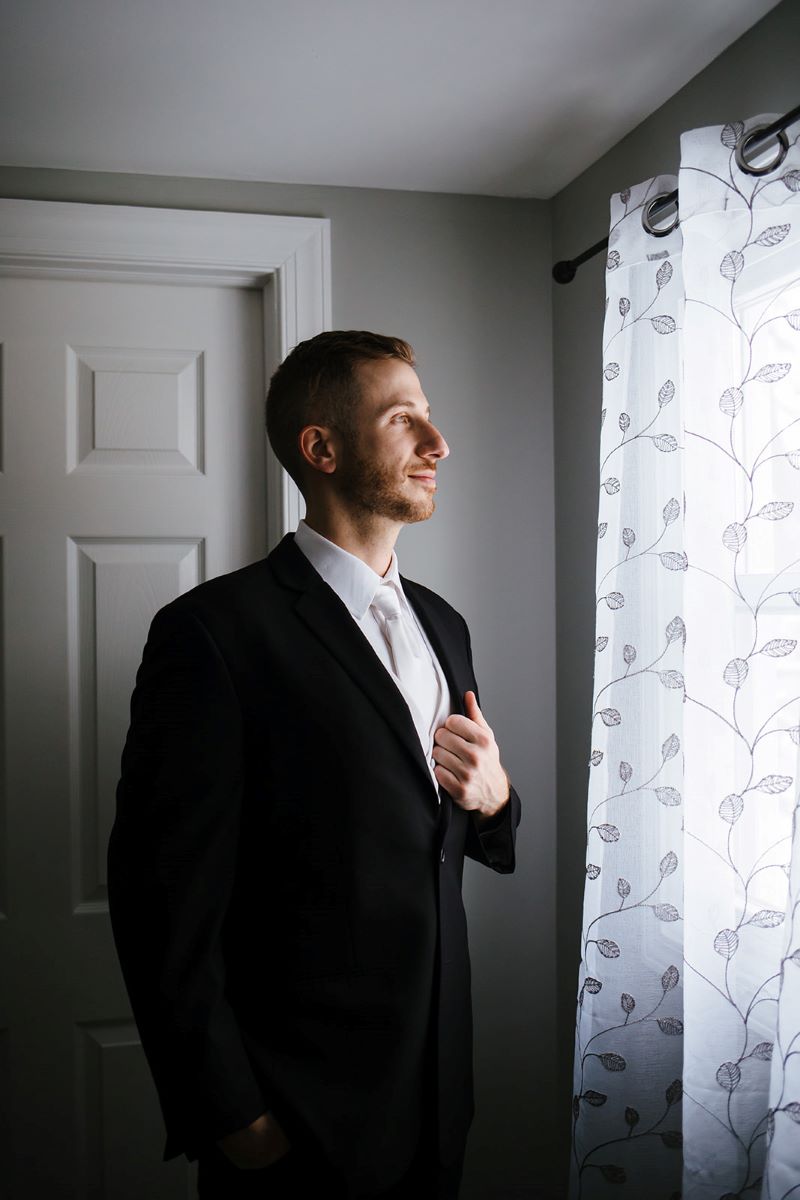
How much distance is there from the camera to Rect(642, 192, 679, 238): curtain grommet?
5.08 ft

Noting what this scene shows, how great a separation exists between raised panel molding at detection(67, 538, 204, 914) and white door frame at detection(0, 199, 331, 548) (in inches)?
13.0

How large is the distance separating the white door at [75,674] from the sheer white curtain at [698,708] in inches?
37.3

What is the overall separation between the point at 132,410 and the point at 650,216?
1093mm

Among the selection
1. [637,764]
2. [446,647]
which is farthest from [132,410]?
[637,764]

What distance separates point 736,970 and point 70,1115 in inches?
55.1

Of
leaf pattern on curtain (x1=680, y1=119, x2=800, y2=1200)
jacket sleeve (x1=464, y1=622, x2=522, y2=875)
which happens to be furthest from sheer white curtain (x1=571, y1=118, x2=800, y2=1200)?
jacket sleeve (x1=464, y1=622, x2=522, y2=875)

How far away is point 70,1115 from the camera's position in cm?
198

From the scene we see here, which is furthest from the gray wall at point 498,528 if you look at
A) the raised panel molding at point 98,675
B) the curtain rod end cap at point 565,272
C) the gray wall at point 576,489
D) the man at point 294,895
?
the man at point 294,895

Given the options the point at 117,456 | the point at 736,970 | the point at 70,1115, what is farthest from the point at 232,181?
the point at 70,1115

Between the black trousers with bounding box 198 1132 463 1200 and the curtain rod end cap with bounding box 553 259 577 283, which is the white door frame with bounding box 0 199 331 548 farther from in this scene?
the black trousers with bounding box 198 1132 463 1200

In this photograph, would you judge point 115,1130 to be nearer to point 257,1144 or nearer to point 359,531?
point 257,1144

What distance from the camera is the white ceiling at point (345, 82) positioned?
1455 mm

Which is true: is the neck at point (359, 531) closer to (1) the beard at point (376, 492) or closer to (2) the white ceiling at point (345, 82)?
(1) the beard at point (376, 492)

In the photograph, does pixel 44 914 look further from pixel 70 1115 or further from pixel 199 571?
pixel 199 571
